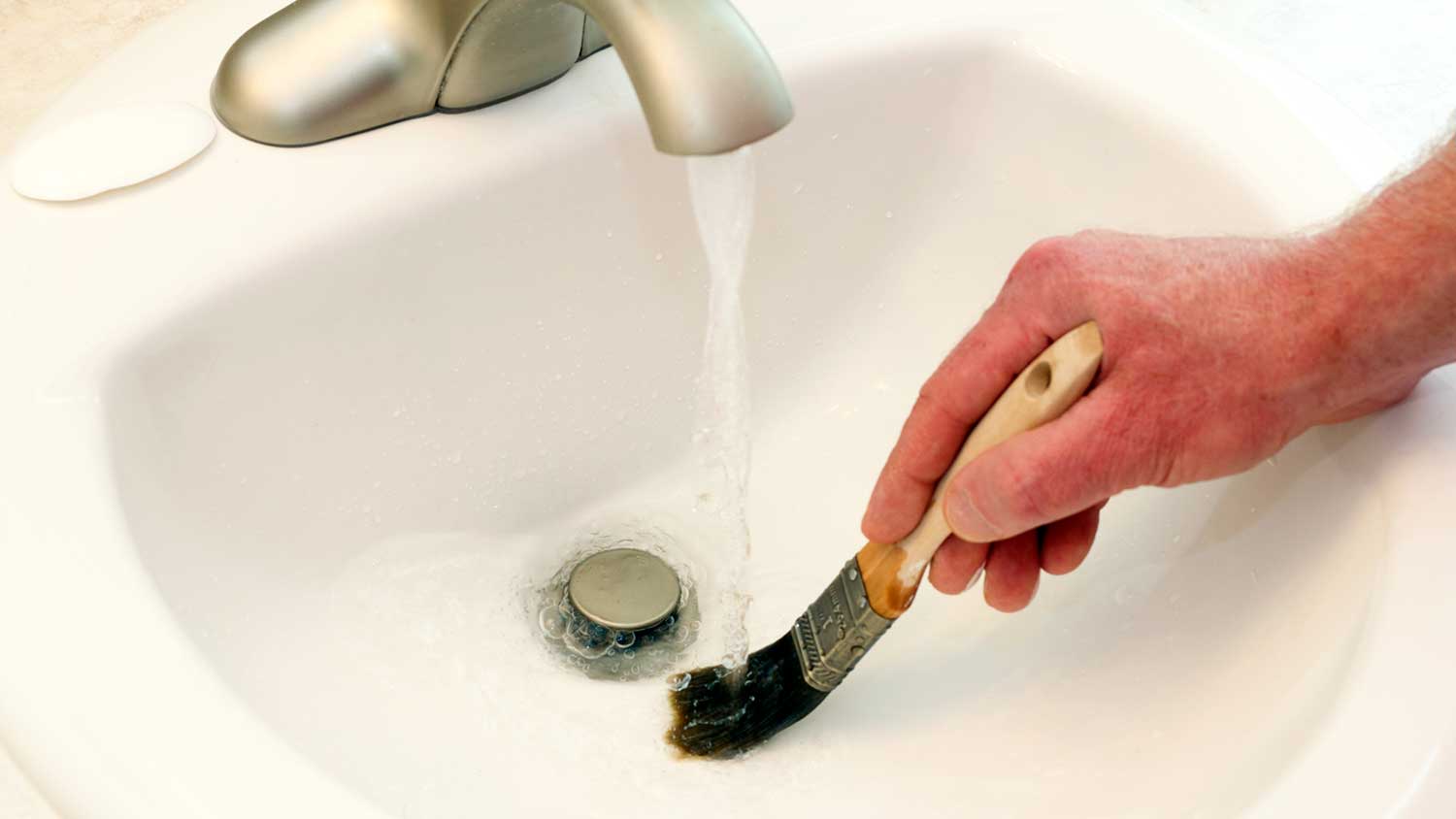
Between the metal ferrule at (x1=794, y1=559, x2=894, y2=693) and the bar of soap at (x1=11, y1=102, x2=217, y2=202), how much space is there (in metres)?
0.28

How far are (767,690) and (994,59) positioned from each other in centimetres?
29

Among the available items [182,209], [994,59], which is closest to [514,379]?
[182,209]

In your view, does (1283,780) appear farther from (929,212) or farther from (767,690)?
(929,212)

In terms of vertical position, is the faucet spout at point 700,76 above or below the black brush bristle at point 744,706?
above

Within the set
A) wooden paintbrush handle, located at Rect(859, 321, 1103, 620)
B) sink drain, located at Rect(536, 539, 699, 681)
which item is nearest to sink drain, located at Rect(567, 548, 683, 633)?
sink drain, located at Rect(536, 539, 699, 681)

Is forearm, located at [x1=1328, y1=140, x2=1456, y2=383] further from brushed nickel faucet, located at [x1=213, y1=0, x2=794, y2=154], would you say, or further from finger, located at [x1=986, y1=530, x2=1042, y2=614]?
brushed nickel faucet, located at [x1=213, y1=0, x2=794, y2=154]

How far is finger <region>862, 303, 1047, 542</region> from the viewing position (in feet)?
1.41

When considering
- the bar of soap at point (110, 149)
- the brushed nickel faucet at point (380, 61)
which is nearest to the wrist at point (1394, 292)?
the brushed nickel faucet at point (380, 61)

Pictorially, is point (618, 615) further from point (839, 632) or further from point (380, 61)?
point (380, 61)

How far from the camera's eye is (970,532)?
16.6 inches

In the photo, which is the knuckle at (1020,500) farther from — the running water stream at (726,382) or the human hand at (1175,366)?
the running water stream at (726,382)

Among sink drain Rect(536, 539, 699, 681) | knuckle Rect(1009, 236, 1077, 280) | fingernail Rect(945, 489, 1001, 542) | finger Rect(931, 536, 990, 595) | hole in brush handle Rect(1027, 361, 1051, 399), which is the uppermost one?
knuckle Rect(1009, 236, 1077, 280)

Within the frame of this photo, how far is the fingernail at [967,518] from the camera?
414 millimetres

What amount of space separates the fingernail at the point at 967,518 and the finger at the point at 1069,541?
50mm
